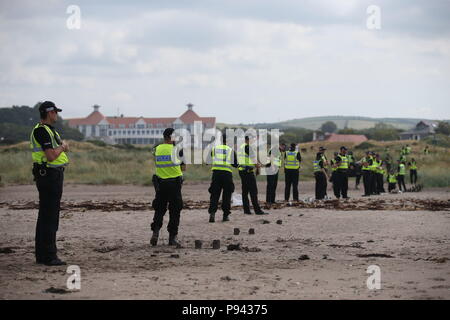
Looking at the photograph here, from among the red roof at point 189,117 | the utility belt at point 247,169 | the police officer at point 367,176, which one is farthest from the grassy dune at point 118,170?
the red roof at point 189,117

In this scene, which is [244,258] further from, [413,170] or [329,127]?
[329,127]

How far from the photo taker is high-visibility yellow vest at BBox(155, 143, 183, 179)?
1189 cm

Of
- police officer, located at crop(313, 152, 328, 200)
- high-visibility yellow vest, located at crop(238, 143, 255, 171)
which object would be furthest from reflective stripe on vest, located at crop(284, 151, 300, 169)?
high-visibility yellow vest, located at crop(238, 143, 255, 171)

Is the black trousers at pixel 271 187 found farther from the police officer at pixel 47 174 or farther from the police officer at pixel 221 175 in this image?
the police officer at pixel 47 174

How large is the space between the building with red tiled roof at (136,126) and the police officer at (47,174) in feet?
385

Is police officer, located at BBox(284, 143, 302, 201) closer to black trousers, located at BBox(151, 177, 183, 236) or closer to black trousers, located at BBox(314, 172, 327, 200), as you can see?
black trousers, located at BBox(314, 172, 327, 200)

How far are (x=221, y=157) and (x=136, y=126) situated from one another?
11627 centimetres

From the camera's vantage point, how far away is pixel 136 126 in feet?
430

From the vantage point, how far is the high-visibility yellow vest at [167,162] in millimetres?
11891

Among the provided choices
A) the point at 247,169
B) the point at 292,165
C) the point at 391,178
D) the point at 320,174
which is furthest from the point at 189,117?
the point at 247,169

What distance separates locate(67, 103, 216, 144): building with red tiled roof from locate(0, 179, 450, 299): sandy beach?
110663 mm

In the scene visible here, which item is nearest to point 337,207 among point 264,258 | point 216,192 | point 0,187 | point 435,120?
point 216,192

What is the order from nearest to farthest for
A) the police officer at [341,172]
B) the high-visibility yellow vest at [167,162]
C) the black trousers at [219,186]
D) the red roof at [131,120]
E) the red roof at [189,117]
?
the high-visibility yellow vest at [167,162], the black trousers at [219,186], the police officer at [341,172], the red roof at [189,117], the red roof at [131,120]

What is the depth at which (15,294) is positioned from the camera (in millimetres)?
7695
